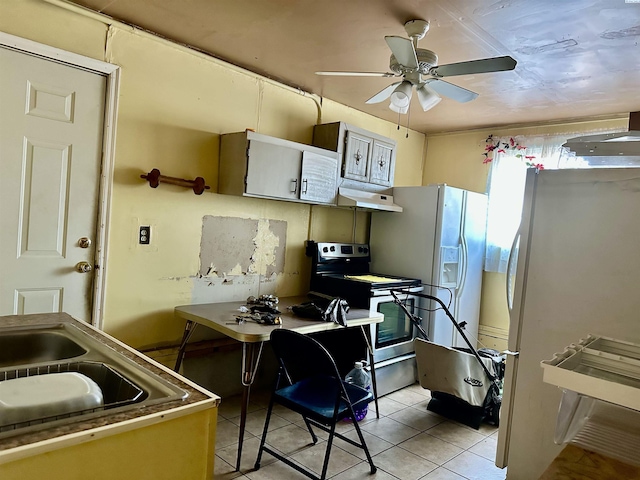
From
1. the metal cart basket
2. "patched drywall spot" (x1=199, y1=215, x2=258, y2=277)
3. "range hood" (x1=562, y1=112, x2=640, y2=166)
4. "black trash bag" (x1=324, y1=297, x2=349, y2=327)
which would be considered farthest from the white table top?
"range hood" (x1=562, y1=112, x2=640, y2=166)

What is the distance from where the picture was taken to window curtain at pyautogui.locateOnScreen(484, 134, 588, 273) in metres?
4.19

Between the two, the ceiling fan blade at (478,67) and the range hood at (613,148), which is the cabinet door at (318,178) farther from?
the range hood at (613,148)

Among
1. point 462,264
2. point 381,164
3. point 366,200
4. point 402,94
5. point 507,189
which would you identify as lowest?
point 462,264

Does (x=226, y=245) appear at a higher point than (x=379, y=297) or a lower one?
higher

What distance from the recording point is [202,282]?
3.19 m

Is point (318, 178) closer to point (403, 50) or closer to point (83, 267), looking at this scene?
point (403, 50)

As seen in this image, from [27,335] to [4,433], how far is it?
0.78 meters

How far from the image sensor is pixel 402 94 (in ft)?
8.48

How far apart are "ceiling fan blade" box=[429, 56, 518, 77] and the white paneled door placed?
1.95 metres

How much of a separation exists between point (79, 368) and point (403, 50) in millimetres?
1928

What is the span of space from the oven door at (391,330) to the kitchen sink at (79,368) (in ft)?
7.36

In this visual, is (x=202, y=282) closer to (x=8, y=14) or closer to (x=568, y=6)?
(x=8, y=14)

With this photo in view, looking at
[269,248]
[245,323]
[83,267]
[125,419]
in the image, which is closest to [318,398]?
[245,323]

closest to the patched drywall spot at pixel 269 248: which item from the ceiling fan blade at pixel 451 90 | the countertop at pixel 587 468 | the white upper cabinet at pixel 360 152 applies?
the white upper cabinet at pixel 360 152
